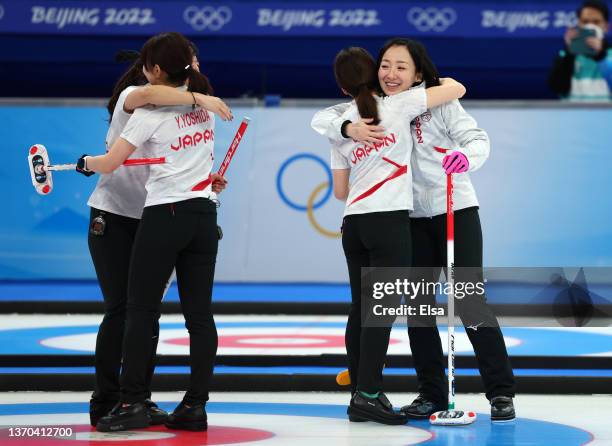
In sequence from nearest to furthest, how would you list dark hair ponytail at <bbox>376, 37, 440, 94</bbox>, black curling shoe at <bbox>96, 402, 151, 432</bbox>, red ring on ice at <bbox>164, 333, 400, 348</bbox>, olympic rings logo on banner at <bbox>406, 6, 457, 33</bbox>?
black curling shoe at <bbox>96, 402, 151, 432</bbox>, dark hair ponytail at <bbox>376, 37, 440, 94</bbox>, red ring on ice at <bbox>164, 333, 400, 348</bbox>, olympic rings logo on banner at <bbox>406, 6, 457, 33</bbox>

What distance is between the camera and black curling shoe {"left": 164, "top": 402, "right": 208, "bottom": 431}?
4.38 meters

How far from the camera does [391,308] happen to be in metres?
4.56

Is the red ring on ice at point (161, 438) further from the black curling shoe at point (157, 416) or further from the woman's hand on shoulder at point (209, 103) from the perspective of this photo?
the woman's hand on shoulder at point (209, 103)

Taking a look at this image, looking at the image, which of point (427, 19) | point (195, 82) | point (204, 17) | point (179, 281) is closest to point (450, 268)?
point (179, 281)

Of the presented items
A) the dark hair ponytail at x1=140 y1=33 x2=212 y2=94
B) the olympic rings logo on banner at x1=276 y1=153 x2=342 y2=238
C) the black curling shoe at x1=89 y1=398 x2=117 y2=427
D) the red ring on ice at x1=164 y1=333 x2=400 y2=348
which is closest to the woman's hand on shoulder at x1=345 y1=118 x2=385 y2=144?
the dark hair ponytail at x1=140 y1=33 x2=212 y2=94

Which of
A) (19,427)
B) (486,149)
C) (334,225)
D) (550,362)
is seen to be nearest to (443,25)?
(334,225)

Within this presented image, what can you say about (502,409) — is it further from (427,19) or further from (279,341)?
(427,19)

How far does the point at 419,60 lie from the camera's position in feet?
15.0

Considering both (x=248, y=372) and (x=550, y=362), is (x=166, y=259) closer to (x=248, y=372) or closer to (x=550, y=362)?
(x=248, y=372)

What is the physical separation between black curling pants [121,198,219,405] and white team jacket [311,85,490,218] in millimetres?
669

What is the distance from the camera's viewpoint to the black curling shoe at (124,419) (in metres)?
4.32

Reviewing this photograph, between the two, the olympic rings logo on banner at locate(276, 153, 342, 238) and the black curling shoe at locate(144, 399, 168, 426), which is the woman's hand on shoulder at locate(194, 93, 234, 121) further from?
the olympic rings logo on banner at locate(276, 153, 342, 238)

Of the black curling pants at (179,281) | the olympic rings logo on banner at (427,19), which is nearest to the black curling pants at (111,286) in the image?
the black curling pants at (179,281)

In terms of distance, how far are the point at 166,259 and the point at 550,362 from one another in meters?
2.22
